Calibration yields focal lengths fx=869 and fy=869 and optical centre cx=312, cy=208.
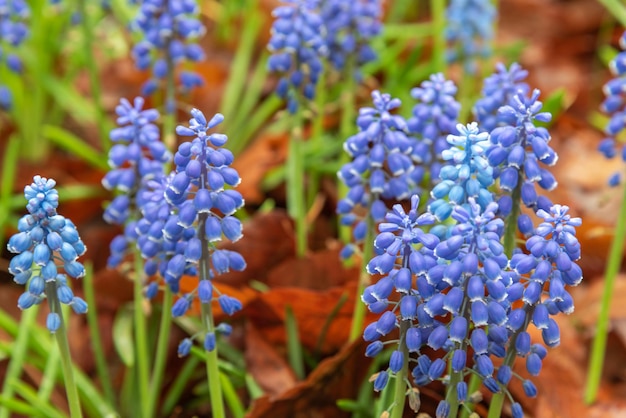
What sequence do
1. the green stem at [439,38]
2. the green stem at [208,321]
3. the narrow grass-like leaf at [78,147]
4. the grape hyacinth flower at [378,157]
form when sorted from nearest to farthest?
the green stem at [208,321], the grape hyacinth flower at [378,157], the narrow grass-like leaf at [78,147], the green stem at [439,38]

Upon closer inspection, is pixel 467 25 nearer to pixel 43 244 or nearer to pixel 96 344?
pixel 96 344

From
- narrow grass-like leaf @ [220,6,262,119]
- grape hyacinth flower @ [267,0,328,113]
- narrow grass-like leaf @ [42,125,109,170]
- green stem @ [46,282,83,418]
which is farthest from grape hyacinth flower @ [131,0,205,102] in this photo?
green stem @ [46,282,83,418]

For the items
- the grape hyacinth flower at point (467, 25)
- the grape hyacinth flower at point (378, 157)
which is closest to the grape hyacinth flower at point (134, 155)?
the grape hyacinth flower at point (378, 157)

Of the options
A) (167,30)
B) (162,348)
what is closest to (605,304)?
(162,348)

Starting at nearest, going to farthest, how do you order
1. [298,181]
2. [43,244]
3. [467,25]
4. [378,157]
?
[43,244] < [378,157] < [298,181] < [467,25]

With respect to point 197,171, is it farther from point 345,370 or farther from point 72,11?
point 72,11

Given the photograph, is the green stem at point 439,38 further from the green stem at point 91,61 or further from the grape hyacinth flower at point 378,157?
the grape hyacinth flower at point 378,157
